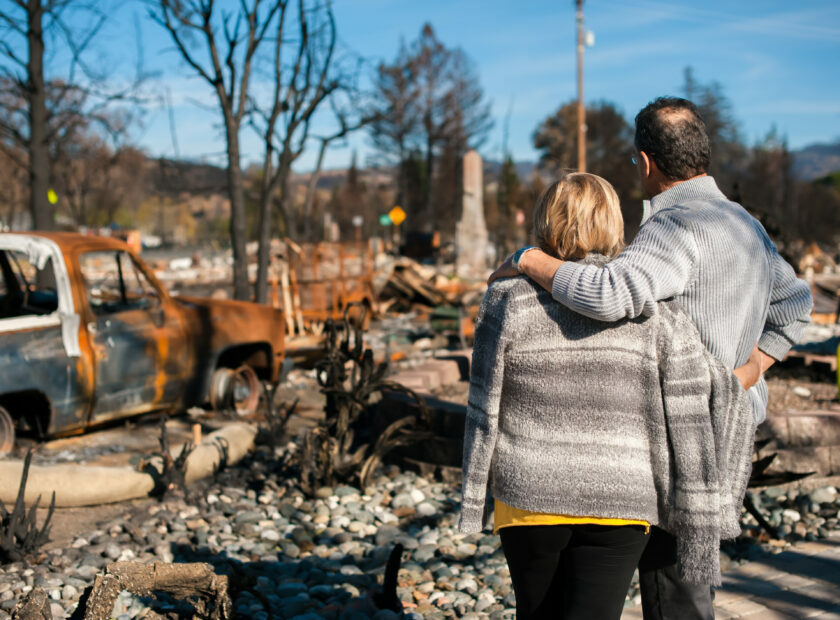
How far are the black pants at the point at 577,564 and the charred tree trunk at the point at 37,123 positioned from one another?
39.0 feet

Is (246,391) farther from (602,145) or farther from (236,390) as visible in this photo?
(602,145)

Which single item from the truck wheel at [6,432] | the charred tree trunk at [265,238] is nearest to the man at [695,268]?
the truck wheel at [6,432]

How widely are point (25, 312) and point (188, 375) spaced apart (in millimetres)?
1373

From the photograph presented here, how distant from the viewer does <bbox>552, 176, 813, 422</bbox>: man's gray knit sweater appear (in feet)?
6.22

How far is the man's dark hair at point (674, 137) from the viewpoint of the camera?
221cm

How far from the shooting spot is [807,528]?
4.47 m

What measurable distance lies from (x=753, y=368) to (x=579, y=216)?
0.75 metres

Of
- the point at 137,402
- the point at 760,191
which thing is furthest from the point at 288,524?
the point at 760,191

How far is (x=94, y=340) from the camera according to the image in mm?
5824

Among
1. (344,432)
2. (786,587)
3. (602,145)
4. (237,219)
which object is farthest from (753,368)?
(602,145)

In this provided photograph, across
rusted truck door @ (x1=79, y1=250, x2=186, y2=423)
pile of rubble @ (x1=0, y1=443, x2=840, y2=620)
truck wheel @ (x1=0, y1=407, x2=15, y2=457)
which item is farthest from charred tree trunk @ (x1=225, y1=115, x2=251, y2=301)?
pile of rubble @ (x1=0, y1=443, x2=840, y2=620)

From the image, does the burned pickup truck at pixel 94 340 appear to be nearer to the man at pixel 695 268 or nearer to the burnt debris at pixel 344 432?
the burnt debris at pixel 344 432

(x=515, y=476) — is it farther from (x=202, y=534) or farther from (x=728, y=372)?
(x=202, y=534)

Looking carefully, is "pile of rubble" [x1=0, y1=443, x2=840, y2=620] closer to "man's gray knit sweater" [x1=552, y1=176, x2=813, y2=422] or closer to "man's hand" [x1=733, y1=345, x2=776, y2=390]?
"man's hand" [x1=733, y1=345, x2=776, y2=390]
